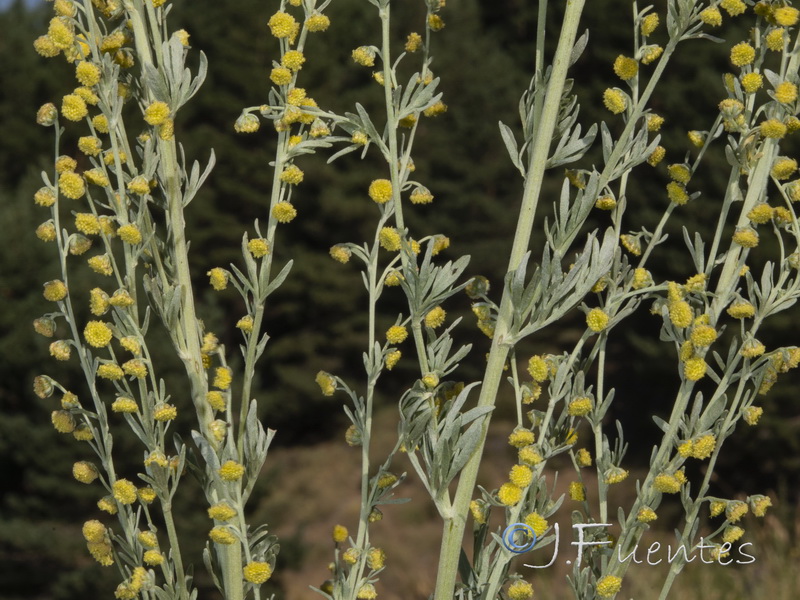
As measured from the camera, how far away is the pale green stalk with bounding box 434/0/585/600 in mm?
1235

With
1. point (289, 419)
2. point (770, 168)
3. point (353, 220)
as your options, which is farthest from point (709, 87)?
point (770, 168)

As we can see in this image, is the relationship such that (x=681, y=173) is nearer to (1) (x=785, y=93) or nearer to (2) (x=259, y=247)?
(1) (x=785, y=93)

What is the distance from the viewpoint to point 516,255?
1243 mm

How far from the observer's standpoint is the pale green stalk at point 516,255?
124 cm

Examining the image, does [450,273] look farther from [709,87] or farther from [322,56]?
[322,56]

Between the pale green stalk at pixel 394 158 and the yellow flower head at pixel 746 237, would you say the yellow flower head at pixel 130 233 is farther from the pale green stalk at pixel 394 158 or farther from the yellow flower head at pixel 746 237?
the yellow flower head at pixel 746 237

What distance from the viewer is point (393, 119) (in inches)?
54.0

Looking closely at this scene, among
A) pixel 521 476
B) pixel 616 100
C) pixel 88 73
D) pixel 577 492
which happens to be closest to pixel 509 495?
pixel 521 476

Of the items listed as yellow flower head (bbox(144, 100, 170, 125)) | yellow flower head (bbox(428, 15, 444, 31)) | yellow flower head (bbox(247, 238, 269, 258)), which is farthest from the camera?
yellow flower head (bbox(428, 15, 444, 31))

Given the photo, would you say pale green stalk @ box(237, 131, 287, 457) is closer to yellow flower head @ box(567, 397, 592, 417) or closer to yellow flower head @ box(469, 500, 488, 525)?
yellow flower head @ box(469, 500, 488, 525)

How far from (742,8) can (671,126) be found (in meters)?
11.4

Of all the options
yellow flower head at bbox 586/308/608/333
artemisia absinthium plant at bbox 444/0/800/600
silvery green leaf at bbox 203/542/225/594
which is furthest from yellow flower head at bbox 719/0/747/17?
silvery green leaf at bbox 203/542/225/594

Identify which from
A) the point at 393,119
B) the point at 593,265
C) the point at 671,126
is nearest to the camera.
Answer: the point at 593,265

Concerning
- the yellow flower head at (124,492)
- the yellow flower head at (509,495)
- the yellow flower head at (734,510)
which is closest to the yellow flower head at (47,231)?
the yellow flower head at (124,492)
